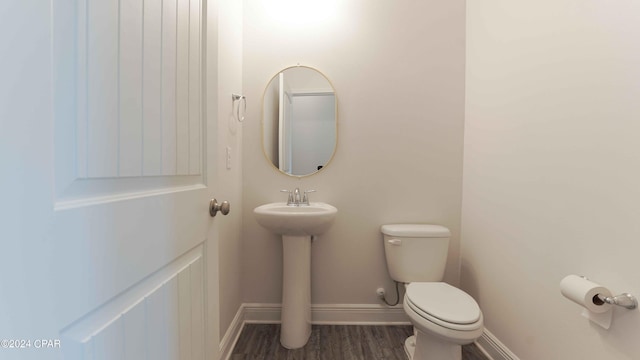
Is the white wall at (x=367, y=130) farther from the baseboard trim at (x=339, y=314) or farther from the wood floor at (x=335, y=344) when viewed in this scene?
the wood floor at (x=335, y=344)

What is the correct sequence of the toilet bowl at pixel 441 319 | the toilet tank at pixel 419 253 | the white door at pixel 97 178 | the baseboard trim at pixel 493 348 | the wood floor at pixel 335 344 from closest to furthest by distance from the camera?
the white door at pixel 97 178, the toilet bowl at pixel 441 319, the baseboard trim at pixel 493 348, the wood floor at pixel 335 344, the toilet tank at pixel 419 253

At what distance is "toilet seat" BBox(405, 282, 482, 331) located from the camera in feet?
3.77

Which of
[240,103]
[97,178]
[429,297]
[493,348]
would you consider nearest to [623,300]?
[429,297]

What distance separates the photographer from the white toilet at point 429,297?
1156 mm

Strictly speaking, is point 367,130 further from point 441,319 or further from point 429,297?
point 441,319

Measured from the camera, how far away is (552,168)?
46.4 inches

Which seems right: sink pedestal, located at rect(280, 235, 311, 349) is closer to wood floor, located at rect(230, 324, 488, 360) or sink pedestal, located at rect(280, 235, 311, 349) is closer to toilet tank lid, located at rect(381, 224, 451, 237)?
wood floor, located at rect(230, 324, 488, 360)

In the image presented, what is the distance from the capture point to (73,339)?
1.30ft

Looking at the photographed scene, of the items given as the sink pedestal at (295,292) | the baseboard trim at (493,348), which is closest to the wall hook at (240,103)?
the sink pedestal at (295,292)

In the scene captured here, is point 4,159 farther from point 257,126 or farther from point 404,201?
point 404,201

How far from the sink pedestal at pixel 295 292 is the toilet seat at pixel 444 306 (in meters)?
0.61

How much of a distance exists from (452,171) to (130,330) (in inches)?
73.6

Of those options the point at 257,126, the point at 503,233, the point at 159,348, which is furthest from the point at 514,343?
the point at 257,126

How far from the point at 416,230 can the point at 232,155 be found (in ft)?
4.00
